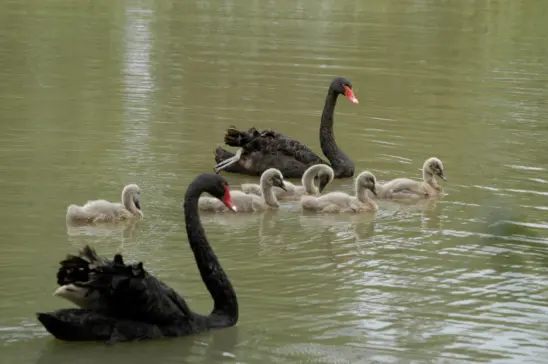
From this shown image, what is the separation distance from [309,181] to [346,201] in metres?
0.61

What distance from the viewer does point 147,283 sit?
5.52 metres

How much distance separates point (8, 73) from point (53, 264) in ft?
25.5

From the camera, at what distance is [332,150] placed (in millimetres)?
10438

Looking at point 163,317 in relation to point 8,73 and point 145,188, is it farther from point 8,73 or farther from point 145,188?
point 8,73

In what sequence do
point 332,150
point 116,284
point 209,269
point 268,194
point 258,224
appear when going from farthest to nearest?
1. point 332,150
2. point 268,194
3. point 258,224
4. point 209,269
5. point 116,284

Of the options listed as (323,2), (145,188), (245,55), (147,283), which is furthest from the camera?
(323,2)

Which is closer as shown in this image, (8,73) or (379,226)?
(379,226)

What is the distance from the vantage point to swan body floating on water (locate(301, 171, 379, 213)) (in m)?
8.88

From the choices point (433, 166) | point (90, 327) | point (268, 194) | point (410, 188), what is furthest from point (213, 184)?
point (433, 166)

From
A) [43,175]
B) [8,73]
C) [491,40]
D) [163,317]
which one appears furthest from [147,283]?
[491,40]

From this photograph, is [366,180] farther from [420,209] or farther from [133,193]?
[133,193]

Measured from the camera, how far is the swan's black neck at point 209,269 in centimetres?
600

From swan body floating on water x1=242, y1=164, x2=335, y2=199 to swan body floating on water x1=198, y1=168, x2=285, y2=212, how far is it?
12 centimetres

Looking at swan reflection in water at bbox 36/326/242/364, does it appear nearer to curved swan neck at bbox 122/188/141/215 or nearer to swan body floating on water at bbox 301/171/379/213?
curved swan neck at bbox 122/188/141/215
